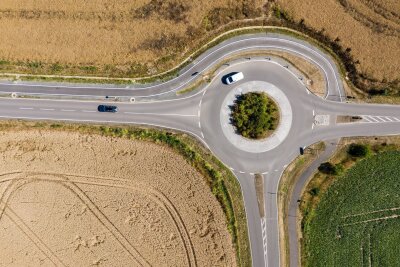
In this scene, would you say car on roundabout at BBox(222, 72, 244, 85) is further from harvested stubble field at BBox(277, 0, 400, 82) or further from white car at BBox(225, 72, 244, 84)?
harvested stubble field at BBox(277, 0, 400, 82)

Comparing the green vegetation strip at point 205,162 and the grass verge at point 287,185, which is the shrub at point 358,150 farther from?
the green vegetation strip at point 205,162

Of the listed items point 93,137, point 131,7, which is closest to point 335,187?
point 93,137

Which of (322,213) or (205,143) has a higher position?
(205,143)

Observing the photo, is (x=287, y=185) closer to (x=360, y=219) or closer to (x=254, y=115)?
(x=254, y=115)

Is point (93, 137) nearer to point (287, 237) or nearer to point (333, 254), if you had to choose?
point (287, 237)

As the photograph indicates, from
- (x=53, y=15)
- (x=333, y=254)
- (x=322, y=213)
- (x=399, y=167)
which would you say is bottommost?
(x=333, y=254)

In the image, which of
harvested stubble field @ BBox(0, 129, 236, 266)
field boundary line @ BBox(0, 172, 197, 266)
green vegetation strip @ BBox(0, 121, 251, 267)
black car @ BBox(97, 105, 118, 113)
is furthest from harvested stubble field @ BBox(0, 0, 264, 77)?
field boundary line @ BBox(0, 172, 197, 266)

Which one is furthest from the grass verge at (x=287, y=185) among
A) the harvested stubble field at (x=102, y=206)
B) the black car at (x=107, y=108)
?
the black car at (x=107, y=108)
